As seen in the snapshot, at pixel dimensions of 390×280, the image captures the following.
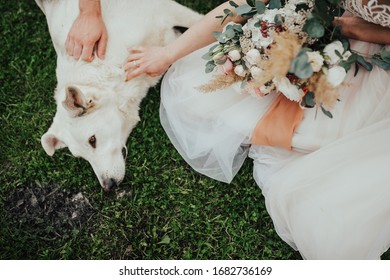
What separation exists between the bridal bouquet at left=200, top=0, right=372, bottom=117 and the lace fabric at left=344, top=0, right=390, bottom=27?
79 millimetres

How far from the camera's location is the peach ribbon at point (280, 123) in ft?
8.62

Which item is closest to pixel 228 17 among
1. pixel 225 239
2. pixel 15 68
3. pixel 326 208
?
pixel 326 208

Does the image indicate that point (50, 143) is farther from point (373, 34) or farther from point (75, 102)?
point (373, 34)

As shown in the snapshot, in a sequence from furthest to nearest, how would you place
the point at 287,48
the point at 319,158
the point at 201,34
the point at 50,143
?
the point at 50,143
the point at 201,34
the point at 319,158
the point at 287,48

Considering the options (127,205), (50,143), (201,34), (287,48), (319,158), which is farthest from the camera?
(127,205)

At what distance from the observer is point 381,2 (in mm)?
2100

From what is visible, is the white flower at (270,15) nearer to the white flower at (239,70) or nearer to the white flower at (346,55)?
the white flower at (239,70)

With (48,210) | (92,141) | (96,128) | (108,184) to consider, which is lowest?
(48,210)

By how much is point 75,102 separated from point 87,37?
45 cm

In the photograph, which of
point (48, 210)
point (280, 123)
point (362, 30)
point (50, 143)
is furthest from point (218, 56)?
point (48, 210)

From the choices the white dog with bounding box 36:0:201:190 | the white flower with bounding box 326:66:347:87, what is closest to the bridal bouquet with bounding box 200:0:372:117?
the white flower with bounding box 326:66:347:87

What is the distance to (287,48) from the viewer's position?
5.85 ft

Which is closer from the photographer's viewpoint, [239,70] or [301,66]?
[301,66]
